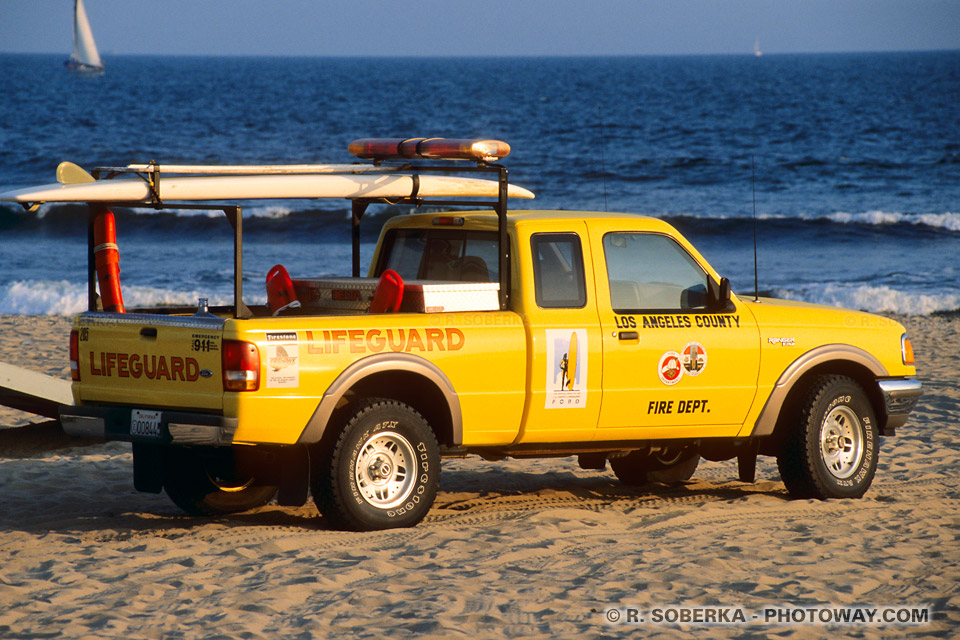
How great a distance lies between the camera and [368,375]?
6938 mm

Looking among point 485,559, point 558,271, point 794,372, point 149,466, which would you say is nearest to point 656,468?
point 794,372

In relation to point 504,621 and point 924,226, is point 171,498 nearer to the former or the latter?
point 504,621

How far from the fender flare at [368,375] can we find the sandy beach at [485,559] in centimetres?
65

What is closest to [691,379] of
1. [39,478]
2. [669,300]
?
[669,300]

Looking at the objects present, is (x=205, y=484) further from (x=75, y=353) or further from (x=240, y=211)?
(x=240, y=211)

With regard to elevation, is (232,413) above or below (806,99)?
below

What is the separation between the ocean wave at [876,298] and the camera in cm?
2084

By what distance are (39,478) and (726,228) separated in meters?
24.0

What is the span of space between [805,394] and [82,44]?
114 metres

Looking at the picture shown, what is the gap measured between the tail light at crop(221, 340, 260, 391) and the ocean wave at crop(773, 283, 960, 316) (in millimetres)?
15907

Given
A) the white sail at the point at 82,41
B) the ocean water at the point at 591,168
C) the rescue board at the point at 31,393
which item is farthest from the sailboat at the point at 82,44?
the rescue board at the point at 31,393

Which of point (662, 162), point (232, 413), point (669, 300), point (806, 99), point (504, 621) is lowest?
point (504, 621)

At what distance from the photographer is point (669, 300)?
25.4ft

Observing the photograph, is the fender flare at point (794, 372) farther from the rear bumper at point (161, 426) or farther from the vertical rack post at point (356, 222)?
the rear bumper at point (161, 426)
